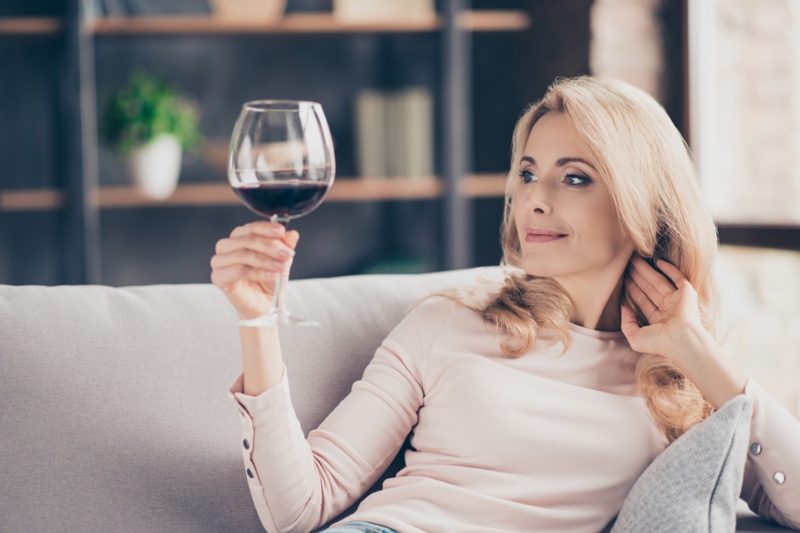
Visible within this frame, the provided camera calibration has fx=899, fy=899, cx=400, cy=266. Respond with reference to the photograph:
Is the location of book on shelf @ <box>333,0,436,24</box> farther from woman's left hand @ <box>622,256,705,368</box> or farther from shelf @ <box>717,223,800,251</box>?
woman's left hand @ <box>622,256,705,368</box>

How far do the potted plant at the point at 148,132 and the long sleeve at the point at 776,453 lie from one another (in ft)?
7.13

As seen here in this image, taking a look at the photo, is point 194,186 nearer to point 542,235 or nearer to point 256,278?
point 542,235

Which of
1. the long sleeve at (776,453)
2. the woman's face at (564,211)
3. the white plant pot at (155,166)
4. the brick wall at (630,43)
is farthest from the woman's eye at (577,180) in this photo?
the white plant pot at (155,166)

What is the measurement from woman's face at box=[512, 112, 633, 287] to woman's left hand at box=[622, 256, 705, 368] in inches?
4.0

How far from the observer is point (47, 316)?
4.51 feet

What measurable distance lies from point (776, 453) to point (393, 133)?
2135 millimetres

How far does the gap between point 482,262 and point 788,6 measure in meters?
1.35

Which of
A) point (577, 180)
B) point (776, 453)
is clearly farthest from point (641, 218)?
point (776, 453)

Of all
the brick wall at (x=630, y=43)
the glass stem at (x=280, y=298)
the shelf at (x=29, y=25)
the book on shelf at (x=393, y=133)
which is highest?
the shelf at (x=29, y=25)

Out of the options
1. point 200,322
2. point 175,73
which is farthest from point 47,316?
point 175,73

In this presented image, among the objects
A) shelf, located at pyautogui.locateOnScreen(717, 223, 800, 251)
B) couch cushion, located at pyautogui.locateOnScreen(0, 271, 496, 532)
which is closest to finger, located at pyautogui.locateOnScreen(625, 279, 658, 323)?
couch cushion, located at pyautogui.locateOnScreen(0, 271, 496, 532)

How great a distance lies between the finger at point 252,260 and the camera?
1.07 metres

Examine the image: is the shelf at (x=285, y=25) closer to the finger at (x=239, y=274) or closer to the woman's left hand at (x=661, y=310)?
the woman's left hand at (x=661, y=310)

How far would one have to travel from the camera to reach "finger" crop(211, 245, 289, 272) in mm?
1067
